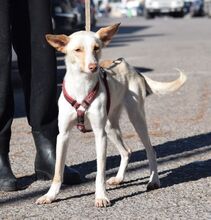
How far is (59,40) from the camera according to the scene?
3.96 m

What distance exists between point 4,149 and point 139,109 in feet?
3.27

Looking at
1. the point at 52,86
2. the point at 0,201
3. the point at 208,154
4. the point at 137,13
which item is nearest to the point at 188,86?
the point at 208,154

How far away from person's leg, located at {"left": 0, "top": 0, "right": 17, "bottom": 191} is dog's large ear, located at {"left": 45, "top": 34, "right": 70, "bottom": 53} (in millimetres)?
594

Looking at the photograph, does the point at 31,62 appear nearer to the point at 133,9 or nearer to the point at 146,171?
the point at 146,171

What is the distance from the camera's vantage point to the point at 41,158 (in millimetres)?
4680

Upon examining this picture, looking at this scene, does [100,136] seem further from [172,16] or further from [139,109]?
[172,16]

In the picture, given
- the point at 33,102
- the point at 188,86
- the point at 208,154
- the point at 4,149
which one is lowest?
the point at 188,86

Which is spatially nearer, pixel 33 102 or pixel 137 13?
pixel 33 102

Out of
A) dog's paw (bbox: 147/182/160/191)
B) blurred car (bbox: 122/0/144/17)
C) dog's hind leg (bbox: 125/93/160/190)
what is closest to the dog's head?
dog's hind leg (bbox: 125/93/160/190)

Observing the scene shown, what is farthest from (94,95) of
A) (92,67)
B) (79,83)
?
(92,67)

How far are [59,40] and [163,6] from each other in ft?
131

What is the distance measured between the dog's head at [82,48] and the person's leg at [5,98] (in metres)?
0.63

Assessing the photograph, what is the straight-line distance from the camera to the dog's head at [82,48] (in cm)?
383

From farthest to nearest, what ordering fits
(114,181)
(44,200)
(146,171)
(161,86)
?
(146,171) → (161,86) → (114,181) → (44,200)
